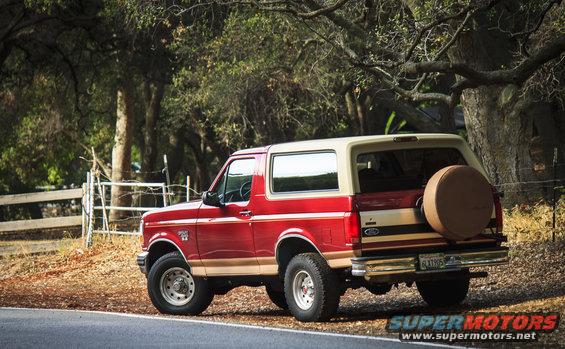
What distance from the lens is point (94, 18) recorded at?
32906 millimetres

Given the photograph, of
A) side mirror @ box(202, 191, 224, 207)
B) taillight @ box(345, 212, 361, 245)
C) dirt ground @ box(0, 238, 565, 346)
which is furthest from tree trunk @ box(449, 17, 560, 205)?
taillight @ box(345, 212, 361, 245)

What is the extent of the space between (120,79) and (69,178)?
35752mm

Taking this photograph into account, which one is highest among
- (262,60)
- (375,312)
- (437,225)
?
(262,60)

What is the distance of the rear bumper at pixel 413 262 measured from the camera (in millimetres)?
12680

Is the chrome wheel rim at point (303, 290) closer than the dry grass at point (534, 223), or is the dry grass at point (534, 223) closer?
the chrome wheel rim at point (303, 290)

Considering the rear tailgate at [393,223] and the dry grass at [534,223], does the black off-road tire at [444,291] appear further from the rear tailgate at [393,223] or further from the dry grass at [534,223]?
the dry grass at [534,223]

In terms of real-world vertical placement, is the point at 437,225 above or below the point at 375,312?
above

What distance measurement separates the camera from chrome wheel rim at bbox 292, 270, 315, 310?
13.4 meters

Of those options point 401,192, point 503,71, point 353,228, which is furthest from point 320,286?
point 503,71

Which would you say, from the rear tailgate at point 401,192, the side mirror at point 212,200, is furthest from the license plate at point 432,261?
the side mirror at point 212,200

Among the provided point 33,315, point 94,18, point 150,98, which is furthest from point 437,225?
point 150,98

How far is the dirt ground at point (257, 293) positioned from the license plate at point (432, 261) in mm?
775

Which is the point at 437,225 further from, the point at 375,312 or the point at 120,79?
the point at 120,79

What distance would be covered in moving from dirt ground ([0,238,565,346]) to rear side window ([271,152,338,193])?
5.06ft
